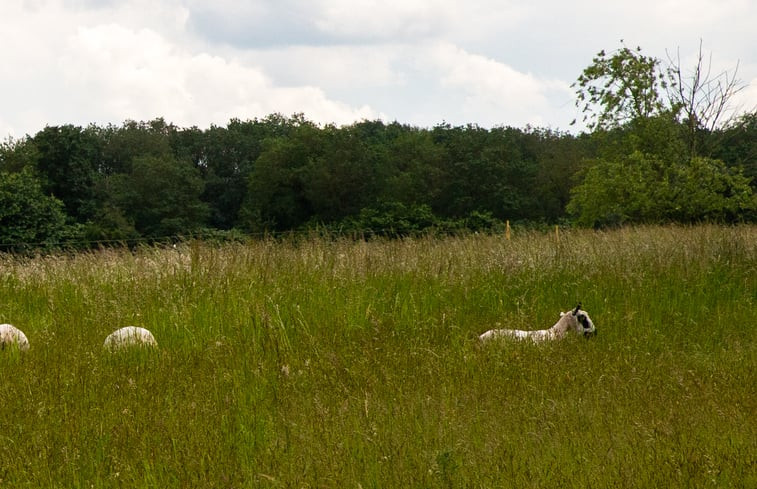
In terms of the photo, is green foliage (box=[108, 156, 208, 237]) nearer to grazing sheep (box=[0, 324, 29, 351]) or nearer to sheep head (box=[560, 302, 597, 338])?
grazing sheep (box=[0, 324, 29, 351])

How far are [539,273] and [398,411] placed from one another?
6147 mm

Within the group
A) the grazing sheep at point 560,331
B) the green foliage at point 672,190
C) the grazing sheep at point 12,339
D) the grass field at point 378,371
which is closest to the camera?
the grass field at point 378,371

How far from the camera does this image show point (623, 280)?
10.8m

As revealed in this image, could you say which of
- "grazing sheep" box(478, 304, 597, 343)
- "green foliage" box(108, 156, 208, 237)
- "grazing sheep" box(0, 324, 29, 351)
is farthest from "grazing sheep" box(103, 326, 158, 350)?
"green foliage" box(108, 156, 208, 237)

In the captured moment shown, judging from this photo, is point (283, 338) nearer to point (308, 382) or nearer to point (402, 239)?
point (308, 382)

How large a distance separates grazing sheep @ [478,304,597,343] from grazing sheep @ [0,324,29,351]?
465cm

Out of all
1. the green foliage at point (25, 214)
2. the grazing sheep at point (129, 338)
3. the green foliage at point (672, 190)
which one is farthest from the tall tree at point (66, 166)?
the grazing sheep at point (129, 338)

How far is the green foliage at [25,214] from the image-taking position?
5872 centimetres

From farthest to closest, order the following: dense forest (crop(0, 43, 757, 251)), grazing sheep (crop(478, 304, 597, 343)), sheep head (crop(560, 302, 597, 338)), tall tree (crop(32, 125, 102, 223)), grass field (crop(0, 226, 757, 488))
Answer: tall tree (crop(32, 125, 102, 223)), dense forest (crop(0, 43, 757, 251)), sheep head (crop(560, 302, 597, 338)), grazing sheep (crop(478, 304, 597, 343)), grass field (crop(0, 226, 757, 488))

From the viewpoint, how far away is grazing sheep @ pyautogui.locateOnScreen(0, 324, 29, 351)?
24.9ft

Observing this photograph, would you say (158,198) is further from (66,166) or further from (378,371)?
(378,371)

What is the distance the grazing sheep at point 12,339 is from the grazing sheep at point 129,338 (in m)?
0.86

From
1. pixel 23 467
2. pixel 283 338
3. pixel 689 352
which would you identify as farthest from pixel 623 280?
pixel 23 467

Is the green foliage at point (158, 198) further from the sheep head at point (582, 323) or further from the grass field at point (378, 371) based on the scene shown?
the sheep head at point (582, 323)
